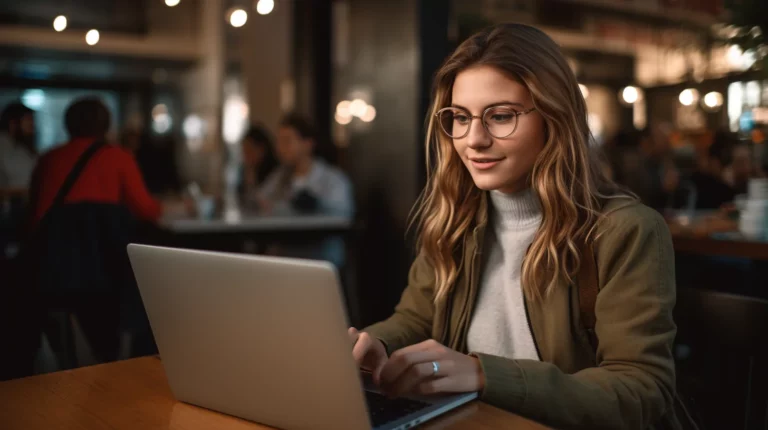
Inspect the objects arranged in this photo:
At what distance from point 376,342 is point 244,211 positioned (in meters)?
3.74

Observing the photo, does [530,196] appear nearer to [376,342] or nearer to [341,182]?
[376,342]

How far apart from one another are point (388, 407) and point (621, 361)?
429 millimetres

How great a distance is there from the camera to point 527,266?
1378 millimetres

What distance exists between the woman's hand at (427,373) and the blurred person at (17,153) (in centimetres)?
443

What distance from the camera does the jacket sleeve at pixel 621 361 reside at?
1108mm

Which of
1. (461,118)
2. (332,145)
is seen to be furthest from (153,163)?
(461,118)

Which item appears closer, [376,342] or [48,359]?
[376,342]

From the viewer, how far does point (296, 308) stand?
88 cm

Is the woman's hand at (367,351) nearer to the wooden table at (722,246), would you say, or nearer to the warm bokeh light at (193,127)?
the wooden table at (722,246)

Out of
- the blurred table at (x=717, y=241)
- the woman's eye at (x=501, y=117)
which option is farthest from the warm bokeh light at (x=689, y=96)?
the woman's eye at (x=501, y=117)

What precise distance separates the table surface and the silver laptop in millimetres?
3106

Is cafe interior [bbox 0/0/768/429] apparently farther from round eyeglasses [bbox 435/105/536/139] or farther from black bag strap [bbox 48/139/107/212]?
round eyeglasses [bbox 435/105/536/139]

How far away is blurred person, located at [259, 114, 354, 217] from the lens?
4.79 meters

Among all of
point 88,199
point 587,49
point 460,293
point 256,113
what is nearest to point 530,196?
point 460,293
